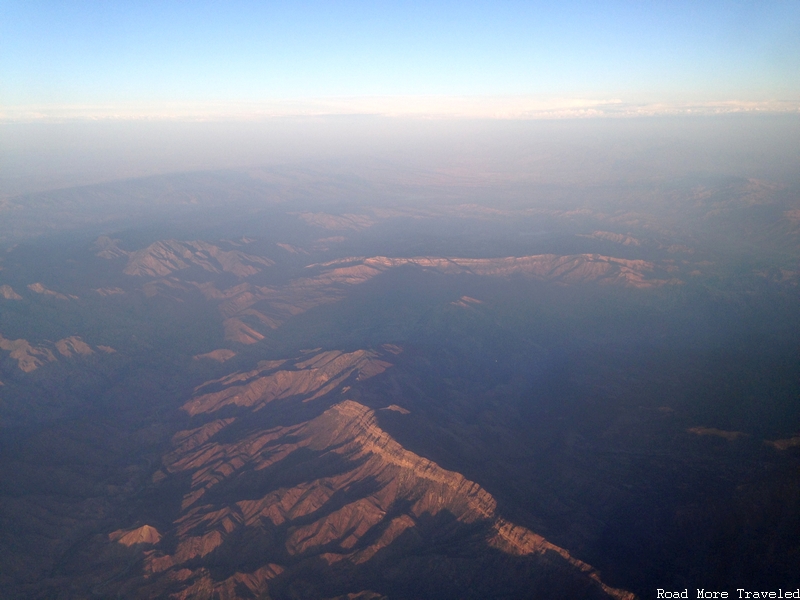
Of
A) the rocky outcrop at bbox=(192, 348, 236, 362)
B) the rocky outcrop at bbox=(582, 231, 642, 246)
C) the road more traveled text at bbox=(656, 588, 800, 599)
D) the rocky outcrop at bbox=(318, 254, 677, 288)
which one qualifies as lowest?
the rocky outcrop at bbox=(192, 348, 236, 362)

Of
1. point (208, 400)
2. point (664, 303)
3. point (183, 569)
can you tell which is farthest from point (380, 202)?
point (183, 569)

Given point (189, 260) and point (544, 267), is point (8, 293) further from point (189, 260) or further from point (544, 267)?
point (544, 267)

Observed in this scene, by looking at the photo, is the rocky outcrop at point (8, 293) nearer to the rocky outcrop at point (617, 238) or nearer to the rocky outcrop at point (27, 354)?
the rocky outcrop at point (27, 354)

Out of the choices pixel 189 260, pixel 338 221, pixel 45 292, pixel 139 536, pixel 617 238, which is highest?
pixel 338 221

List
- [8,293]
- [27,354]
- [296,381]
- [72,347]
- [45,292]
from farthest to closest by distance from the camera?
[45,292] < [8,293] < [72,347] < [27,354] < [296,381]

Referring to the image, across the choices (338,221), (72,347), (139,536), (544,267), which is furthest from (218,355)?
(338,221)

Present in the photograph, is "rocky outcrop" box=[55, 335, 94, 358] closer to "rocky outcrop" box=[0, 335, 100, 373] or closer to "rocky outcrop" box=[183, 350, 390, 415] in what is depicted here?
"rocky outcrop" box=[0, 335, 100, 373]

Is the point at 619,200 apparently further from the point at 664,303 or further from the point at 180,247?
the point at 180,247

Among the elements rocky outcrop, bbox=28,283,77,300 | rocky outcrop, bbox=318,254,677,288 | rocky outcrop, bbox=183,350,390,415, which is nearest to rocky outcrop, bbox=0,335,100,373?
rocky outcrop, bbox=28,283,77,300

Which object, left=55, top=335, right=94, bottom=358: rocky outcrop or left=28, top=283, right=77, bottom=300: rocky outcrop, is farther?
left=28, top=283, right=77, bottom=300: rocky outcrop

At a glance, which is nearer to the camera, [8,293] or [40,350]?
[40,350]

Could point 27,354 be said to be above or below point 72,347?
above
